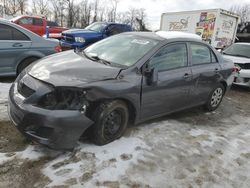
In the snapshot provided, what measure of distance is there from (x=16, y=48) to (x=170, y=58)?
3.77 metres

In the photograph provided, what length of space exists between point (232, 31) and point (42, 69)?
1528cm

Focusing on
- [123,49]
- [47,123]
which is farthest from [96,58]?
[47,123]

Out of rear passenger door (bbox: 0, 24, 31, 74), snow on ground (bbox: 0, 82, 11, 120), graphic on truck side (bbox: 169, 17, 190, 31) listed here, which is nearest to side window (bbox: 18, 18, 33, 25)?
graphic on truck side (bbox: 169, 17, 190, 31)

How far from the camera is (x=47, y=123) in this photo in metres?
3.11

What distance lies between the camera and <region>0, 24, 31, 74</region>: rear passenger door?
20.4 ft

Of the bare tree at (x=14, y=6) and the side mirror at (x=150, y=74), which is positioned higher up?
the bare tree at (x=14, y=6)

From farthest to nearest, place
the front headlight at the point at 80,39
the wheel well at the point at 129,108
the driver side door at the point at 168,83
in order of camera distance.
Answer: the front headlight at the point at 80,39, the driver side door at the point at 168,83, the wheel well at the point at 129,108

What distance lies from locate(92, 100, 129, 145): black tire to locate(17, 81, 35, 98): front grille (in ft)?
2.71

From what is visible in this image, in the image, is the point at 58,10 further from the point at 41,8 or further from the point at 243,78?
the point at 243,78

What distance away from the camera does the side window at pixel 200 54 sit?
16.7 feet

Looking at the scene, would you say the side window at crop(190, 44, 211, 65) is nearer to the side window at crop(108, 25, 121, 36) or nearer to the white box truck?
the side window at crop(108, 25, 121, 36)

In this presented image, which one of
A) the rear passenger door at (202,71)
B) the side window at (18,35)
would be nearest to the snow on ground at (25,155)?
the rear passenger door at (202,71)

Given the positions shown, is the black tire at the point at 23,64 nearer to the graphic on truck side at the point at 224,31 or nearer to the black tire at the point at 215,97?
the black tire at the point at 215,97

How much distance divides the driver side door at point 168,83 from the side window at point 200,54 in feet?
0.88
